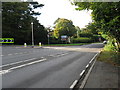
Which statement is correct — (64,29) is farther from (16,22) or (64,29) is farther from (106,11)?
(106,11)

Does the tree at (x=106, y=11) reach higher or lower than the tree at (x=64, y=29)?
lower

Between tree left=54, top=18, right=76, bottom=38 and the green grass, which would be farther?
tree left=54, top=18, right=76, bottom=38

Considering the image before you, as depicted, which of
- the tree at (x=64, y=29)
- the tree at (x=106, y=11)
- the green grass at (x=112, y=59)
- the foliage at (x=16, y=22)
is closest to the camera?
the tree at (x=106, y=11)

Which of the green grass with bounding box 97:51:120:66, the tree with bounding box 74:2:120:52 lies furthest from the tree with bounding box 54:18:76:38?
the tree with bounding box 74:2:120:52

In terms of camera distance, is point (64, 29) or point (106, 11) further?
point (64, 29)

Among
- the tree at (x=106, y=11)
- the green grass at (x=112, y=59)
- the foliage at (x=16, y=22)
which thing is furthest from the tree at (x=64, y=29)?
the tree at (x=106, y=11)

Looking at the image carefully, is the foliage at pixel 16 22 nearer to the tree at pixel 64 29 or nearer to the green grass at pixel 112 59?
the tree at pixel 64 29

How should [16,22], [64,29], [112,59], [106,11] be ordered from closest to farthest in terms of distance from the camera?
[106,11], [112,59], [16,22], [64,29]

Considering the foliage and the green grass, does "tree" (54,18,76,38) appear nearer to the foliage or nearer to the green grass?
the foliage

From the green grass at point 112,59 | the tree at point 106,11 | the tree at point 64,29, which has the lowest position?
the green grass at point 112,59

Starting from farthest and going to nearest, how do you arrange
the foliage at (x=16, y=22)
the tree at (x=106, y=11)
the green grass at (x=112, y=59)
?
the foliage at (x=16, y=22) < the green grass at (x=112, y=59) < the tree at (x=106, y=11)

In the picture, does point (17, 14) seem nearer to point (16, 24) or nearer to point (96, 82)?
point (16, 24)

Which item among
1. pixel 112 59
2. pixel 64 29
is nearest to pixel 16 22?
pixel 64 29

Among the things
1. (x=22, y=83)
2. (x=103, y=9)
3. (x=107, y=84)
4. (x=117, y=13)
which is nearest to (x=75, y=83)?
(x=107, y=84)
